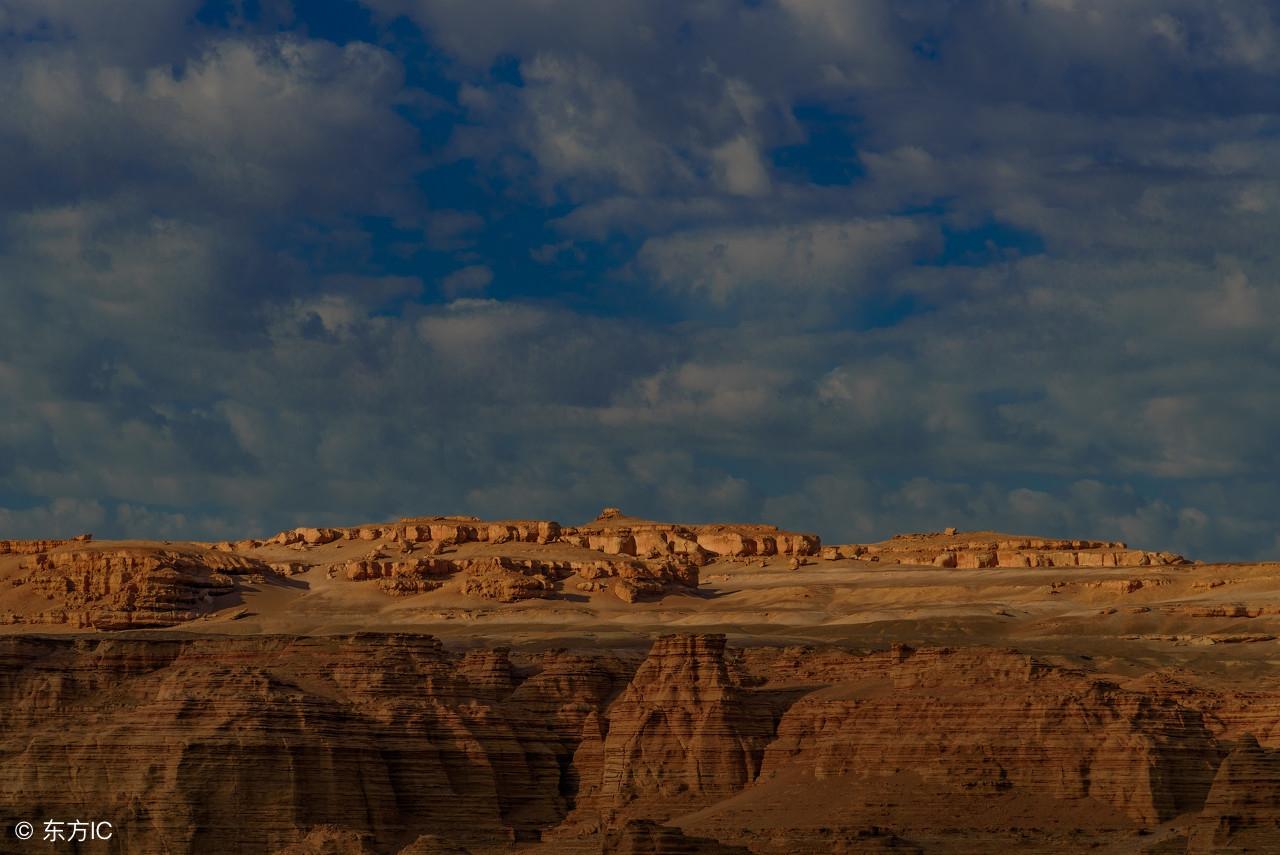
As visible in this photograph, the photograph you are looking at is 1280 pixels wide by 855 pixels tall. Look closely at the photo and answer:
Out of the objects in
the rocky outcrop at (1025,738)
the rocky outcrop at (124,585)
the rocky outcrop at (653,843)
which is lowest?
the rocky outcrop at (653,843)

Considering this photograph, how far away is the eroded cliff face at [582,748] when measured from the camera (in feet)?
291

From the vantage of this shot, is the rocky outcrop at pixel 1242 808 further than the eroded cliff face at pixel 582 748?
No

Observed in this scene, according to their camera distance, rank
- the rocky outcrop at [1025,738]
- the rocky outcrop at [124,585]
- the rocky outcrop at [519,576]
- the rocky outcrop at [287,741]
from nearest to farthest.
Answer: the rocky outcrop at [1025,738] → the rocky outcrop at [287,741] → the rocky outcrop at [124,585] → the rocky outcrop at [519,576]

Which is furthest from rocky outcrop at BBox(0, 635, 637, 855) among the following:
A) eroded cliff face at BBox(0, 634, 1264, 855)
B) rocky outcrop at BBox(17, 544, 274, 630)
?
rocky outcrop at BBox(17, 544, 274, 630)

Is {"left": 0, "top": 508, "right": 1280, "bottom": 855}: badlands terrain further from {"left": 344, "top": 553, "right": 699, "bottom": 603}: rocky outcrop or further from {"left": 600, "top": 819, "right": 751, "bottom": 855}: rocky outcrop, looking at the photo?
{"left": 344, "top": 553, "right": 699, "bottom": 603}: rocky outcrop

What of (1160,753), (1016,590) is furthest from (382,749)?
(1016,590)

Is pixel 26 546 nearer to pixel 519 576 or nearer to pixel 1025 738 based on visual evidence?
pixel 519 576

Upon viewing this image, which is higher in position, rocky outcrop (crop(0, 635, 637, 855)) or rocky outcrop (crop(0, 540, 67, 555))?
rocky outcrop (crop(0, 540, 67, 555))

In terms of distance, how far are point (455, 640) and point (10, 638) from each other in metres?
38.8

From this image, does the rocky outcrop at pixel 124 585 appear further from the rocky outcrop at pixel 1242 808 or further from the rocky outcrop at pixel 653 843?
the rocky outcrop at pixel 1242 808

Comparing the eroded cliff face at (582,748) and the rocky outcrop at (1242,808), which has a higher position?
the eroded cliff face at (582,748)

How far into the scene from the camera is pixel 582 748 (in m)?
109

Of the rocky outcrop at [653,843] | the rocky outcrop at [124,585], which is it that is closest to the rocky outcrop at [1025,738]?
the rocky outcrop at [653,843]

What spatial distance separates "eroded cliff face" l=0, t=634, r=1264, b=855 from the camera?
88.8m
